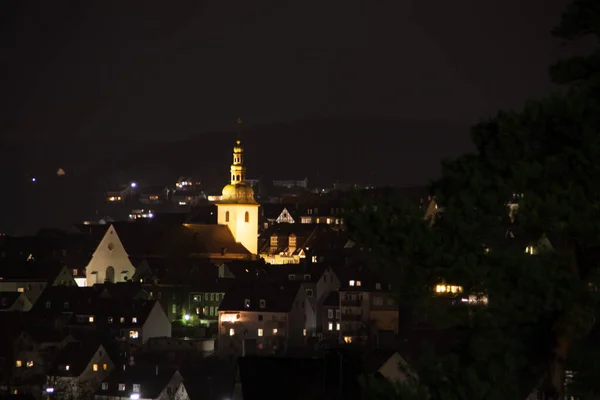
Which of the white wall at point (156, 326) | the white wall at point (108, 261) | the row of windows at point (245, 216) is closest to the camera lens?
the white wall at point (156, 326)

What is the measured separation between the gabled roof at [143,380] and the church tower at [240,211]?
4389 centimetres

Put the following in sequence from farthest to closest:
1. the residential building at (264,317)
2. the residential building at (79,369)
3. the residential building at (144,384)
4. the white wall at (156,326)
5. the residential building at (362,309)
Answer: the white wall at (156,326) < the residential building at (264,317) < the residential building at (362,309) < the residential building at (79,369) < the residential building at (144,384)

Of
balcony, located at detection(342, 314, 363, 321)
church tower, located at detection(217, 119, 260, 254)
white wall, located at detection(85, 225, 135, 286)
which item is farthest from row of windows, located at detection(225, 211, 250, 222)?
balcony, located at detection(342, 314, 363, 321)

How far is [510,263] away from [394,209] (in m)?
1.16

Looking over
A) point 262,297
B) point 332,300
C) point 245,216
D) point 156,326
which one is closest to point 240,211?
point 245,216

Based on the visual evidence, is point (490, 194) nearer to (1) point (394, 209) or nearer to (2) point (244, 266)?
(1) point (394, 209)

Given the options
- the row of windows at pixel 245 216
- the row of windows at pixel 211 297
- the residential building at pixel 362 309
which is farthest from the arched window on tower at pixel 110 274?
the residential building at pixel 362 309

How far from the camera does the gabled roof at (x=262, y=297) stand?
70.4m

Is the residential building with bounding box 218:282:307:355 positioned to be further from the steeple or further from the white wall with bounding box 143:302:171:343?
the steeple

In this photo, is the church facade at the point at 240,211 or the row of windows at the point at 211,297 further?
the church facade at the point at 240,211

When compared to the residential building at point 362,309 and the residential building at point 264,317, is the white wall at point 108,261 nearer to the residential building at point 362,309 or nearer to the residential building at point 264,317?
the residential building at point 264,317

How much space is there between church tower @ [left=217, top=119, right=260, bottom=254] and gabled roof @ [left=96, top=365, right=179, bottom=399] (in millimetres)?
43894

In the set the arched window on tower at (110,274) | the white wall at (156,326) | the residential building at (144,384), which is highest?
the arched window on tower at (110,274)

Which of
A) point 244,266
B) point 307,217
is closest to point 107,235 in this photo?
point 244,266
